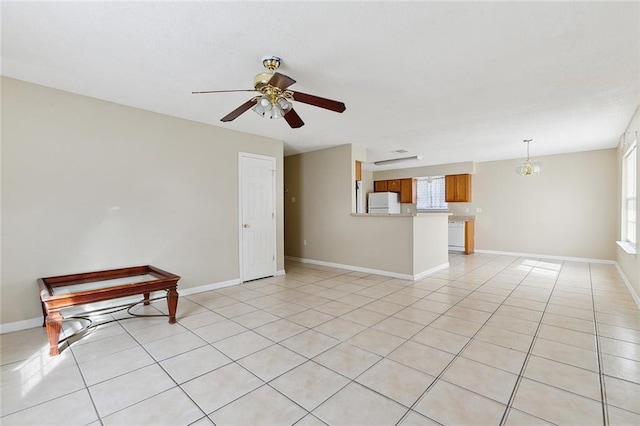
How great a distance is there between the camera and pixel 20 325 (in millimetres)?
2793

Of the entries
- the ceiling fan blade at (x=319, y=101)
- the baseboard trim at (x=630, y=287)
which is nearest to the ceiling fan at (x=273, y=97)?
the ceiling fan blade at (x=319, y=101)

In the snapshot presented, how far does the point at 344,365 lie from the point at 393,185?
715 cm

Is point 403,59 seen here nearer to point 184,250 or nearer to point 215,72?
point 215,72

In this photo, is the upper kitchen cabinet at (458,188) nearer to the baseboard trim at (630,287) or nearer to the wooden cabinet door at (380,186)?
the wooden cabinet door at (380,186)

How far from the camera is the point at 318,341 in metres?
2.52

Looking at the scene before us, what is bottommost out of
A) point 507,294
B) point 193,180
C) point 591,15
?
point 507,294

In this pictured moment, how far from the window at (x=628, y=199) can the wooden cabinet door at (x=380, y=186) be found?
5051mm

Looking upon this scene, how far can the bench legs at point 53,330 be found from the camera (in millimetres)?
2285

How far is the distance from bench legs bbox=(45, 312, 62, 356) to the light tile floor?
89 mm

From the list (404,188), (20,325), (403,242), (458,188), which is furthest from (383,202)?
(20,325)

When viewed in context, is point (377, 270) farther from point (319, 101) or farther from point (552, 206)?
point (552, 206)

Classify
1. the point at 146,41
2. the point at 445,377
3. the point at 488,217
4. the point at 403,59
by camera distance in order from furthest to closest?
the point at 488,217
the point at 403,59
the point at 146,41
the point at 445,377

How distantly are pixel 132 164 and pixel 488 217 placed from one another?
7.66 metres

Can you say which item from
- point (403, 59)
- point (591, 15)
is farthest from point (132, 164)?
point (591, 15)
